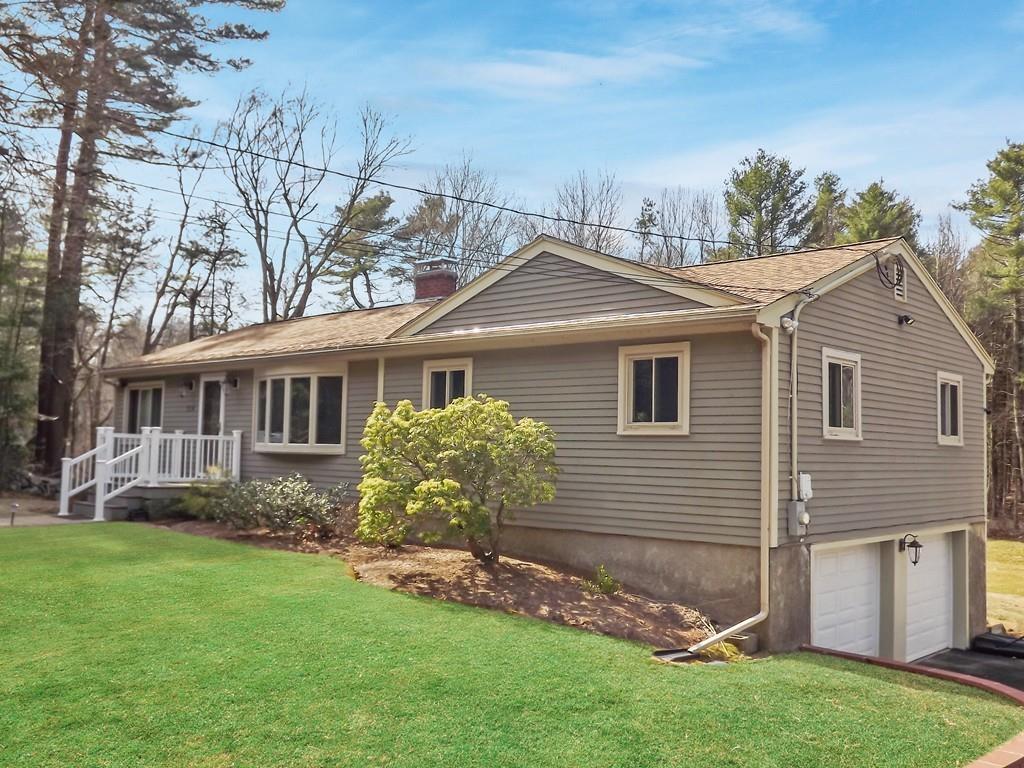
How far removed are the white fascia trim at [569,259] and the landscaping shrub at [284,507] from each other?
108 inches

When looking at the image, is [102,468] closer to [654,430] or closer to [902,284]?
[654,430]

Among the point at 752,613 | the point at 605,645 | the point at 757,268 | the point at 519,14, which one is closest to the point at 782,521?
the point at 752,613

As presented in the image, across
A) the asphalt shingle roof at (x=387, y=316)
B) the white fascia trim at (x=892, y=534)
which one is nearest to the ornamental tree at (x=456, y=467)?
the asphalt shingle roof at (x=387, y=316)

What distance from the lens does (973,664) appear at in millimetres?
12945

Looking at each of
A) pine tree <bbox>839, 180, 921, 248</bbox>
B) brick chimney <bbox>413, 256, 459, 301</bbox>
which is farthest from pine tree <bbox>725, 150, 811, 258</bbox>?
brick chimney <bbox>413, 256, 459, 301</bbox>

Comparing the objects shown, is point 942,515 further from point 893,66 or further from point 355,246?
point 355,246

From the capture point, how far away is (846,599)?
11133 millimetres

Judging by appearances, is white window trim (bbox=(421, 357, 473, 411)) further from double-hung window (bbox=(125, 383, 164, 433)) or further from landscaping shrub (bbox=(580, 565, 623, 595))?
double-hung window (bbox=(125, 383, 164, 433))

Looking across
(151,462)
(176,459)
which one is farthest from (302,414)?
(151,462)

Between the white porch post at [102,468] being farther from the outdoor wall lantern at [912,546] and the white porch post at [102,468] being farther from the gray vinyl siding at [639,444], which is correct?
the outdoor wall lantern at [912,546]

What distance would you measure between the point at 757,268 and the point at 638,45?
146 inches

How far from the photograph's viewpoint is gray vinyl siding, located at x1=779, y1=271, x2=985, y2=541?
10.1m

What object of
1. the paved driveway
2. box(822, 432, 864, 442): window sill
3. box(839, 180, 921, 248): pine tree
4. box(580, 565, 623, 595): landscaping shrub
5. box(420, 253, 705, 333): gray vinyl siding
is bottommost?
the paved driveway

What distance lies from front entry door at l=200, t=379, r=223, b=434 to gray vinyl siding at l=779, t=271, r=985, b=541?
11.3m
